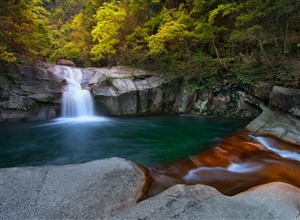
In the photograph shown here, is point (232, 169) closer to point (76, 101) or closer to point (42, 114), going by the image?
point (76, 101)

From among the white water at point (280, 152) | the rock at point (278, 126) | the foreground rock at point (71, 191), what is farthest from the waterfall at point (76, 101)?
the white water at point (280, 152)

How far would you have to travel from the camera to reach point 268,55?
397 inches

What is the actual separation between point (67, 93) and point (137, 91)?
4.42m

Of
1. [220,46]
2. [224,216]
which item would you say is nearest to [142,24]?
[220,46]

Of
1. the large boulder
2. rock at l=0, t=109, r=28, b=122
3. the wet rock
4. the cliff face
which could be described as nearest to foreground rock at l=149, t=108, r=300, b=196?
the cliff face

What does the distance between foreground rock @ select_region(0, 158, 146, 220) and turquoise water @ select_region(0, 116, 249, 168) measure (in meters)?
1.62

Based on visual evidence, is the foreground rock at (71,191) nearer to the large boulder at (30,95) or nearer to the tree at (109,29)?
the large boulder at (30,95)

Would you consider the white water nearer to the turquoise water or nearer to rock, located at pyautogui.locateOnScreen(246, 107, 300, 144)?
rock, located at pyautogui.locateOnScreen(246, 107, 300, 144)

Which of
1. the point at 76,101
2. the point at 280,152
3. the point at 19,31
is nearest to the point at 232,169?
the point at 280,152

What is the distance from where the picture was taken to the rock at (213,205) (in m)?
2.73

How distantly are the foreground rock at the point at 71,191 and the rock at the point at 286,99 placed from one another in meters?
7.23

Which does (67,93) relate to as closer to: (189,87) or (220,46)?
(189,87)

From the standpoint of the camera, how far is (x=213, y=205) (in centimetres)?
297

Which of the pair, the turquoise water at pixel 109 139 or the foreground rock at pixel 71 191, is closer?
the foreground rock at pixel 71 191
